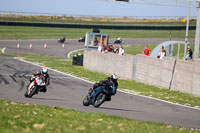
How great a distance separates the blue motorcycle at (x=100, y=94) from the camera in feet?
48.5

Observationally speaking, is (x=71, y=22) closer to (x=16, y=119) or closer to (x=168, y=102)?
(x=168, y=102)

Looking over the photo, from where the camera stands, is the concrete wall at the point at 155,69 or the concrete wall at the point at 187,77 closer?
the concrete wall at the point at 187,77

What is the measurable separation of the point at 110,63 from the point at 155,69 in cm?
550

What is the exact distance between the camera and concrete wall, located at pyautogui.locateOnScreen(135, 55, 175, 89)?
22.6 meters

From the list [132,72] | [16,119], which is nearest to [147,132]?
[16,119]

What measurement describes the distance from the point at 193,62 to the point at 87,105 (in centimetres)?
716

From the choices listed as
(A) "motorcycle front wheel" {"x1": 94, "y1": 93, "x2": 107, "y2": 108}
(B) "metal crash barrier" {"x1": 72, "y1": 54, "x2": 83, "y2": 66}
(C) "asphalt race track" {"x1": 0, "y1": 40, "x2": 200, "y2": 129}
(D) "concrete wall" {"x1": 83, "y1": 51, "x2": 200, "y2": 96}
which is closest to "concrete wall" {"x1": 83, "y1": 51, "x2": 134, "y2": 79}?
(D) "concrete wall" {"x1": 83, "y1": 51, "x2": 200, "y2": 96}

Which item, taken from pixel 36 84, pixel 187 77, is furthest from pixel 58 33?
pixel 36 84

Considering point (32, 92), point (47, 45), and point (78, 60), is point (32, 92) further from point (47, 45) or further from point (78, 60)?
point (47, 45)

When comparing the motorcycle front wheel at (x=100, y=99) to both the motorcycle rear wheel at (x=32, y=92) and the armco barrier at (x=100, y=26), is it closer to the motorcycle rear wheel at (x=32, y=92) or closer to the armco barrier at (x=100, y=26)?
the motorcycle rear wheel at (x=32, y=92)

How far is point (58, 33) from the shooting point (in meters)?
67.1

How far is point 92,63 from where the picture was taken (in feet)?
104

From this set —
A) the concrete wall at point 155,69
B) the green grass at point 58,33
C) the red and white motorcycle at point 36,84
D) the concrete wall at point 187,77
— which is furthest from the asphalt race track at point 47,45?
the red and white motorcycle at point 36,84

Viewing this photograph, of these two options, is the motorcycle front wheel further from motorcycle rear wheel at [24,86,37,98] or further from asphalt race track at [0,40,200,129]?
motorcycle rear wheel at [24,86,37,98]
